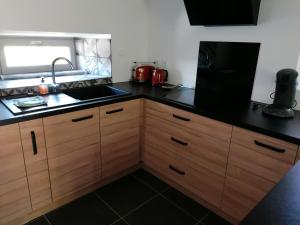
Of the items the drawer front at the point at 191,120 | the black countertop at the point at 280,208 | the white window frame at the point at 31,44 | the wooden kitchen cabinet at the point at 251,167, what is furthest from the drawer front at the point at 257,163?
the white window frame at the point at 31,44

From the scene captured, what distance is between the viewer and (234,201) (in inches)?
65.9

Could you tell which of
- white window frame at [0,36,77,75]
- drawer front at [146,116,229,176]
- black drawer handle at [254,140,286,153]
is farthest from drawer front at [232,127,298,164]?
white window frame at [0,36,77,75]

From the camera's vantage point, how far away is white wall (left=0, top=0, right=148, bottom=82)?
5.79ft

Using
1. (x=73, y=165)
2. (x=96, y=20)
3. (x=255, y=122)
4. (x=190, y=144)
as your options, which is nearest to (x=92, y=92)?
(x=96, y=20)

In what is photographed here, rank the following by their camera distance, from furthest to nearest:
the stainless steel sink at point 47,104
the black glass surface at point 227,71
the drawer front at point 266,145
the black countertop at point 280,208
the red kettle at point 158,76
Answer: the red kettle at point 158,76 < the black glass surface at point 227,71 < the stainless steel sink at point 47,104 < the drawer front at point 266,145 < the black countertop at point 280,208

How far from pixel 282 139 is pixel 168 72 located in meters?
1.53

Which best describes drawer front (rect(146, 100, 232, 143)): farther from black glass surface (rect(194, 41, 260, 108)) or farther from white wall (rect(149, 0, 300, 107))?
white wall (rect(149, 0, 300, 107))

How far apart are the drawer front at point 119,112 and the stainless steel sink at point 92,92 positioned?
14cm

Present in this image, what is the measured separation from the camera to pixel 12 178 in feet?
5.01

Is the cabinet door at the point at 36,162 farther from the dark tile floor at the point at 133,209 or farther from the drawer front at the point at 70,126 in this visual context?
the dark tile floor at the point at 133,209

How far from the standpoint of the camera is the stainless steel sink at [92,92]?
7.25 feet

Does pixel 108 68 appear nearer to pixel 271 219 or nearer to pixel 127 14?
pixel 127 14

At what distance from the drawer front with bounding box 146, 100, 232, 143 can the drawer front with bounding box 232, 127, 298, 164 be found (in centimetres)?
8

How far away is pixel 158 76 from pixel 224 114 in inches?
40.6
